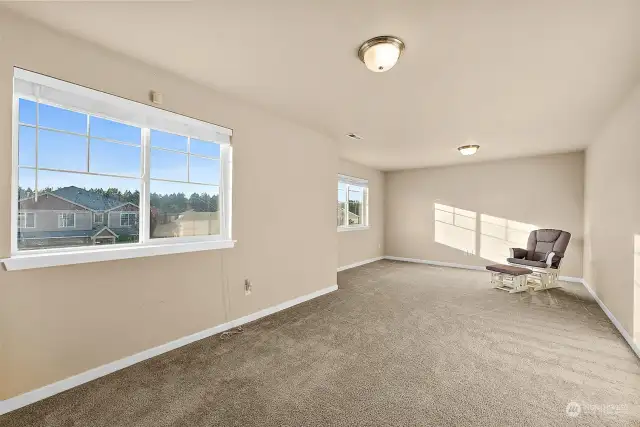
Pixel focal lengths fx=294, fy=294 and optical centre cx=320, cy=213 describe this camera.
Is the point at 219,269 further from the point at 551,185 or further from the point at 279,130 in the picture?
the point at 551,185

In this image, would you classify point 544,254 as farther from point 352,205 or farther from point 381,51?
point 381,51

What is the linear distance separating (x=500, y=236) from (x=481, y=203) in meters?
0.78

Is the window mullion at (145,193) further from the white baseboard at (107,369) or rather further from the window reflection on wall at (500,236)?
the window reflection on wall at (500,236)

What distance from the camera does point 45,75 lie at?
6.31ft

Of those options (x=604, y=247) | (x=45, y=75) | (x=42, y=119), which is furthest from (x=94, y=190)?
(x=604, y=247)

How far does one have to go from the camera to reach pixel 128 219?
243 cm

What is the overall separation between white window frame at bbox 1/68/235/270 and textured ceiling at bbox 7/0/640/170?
382 millimetres

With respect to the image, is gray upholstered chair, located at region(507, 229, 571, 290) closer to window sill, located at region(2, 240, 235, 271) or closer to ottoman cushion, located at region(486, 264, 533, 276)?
ottoman cushion, located at region(486, 264, 533, 276)

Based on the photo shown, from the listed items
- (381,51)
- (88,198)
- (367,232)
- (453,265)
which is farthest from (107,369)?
(453,265)

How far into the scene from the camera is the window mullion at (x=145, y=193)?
249cm

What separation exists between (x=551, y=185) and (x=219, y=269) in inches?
240

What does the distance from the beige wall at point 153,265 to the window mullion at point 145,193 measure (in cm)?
25
